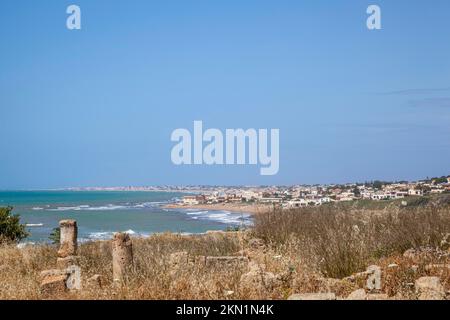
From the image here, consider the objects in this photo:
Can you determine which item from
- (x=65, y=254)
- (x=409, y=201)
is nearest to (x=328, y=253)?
(x=65, y=254)

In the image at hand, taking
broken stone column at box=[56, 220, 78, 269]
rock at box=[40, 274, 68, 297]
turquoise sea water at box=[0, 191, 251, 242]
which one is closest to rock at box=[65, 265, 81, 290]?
rock at box=[40, 274, 68, 297]

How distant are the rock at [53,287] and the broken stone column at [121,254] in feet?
3.61

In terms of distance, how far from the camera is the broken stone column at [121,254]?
1049cm

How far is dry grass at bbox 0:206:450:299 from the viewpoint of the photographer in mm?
8445

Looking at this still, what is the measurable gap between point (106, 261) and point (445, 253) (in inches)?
276

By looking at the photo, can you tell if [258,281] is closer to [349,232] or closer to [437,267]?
[437,267]

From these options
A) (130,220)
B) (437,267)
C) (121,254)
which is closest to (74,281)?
(121,254)

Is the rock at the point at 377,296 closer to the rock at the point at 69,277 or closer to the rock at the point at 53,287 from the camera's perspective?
the rock at the point at 69,277

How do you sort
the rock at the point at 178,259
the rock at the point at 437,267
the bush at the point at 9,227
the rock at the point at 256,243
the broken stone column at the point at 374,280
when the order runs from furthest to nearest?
the bush at the point at 9,227
the rock at the point at 256,243
the rock at the point at 178,259
the rock at the point at 437,267
the broken stone column at the point at 374,280

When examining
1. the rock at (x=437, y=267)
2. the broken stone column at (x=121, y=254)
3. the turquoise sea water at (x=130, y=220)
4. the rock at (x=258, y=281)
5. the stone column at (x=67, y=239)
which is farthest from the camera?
the turquoise sea water at (x=130, y=220)

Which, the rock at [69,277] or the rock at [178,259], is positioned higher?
the rock at [178,259]

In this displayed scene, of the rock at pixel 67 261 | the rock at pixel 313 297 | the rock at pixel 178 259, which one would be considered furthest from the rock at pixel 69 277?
the rock at pixel 313 297
